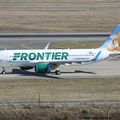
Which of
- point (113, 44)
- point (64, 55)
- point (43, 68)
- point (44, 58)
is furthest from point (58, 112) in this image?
point (113, 44)

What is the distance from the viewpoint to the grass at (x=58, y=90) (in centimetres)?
5622

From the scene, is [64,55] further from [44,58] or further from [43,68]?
[43,68]

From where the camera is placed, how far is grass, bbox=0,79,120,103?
56219 millimetres

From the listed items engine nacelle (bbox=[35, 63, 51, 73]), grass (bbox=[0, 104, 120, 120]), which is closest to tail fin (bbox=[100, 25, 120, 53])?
engine nacelle (bbox=[35, 63, 51, 73])

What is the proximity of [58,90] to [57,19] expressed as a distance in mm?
82352

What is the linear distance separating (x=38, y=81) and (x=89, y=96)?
1150cm

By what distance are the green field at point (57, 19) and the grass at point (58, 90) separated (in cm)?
5400

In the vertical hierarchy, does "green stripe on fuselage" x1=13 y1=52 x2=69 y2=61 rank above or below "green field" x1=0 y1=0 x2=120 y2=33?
below

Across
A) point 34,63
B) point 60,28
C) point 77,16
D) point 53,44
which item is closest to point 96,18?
point 77,16

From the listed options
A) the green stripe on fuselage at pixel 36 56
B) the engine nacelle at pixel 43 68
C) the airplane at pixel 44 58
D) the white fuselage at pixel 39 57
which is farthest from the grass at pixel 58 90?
the green stripe on fuselage at pixel 36 56

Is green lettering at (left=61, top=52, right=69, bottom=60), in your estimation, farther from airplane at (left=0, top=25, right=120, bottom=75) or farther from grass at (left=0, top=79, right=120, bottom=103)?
grass at (left=0, top=79, right=120, bottom=103)

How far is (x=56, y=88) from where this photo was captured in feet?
207

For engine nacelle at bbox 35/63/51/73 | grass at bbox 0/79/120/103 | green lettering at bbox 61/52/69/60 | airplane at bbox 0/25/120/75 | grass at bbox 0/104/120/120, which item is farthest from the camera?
green lettering at bbox 61/52/69/60

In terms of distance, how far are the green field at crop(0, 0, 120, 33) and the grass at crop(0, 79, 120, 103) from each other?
54.0 m
